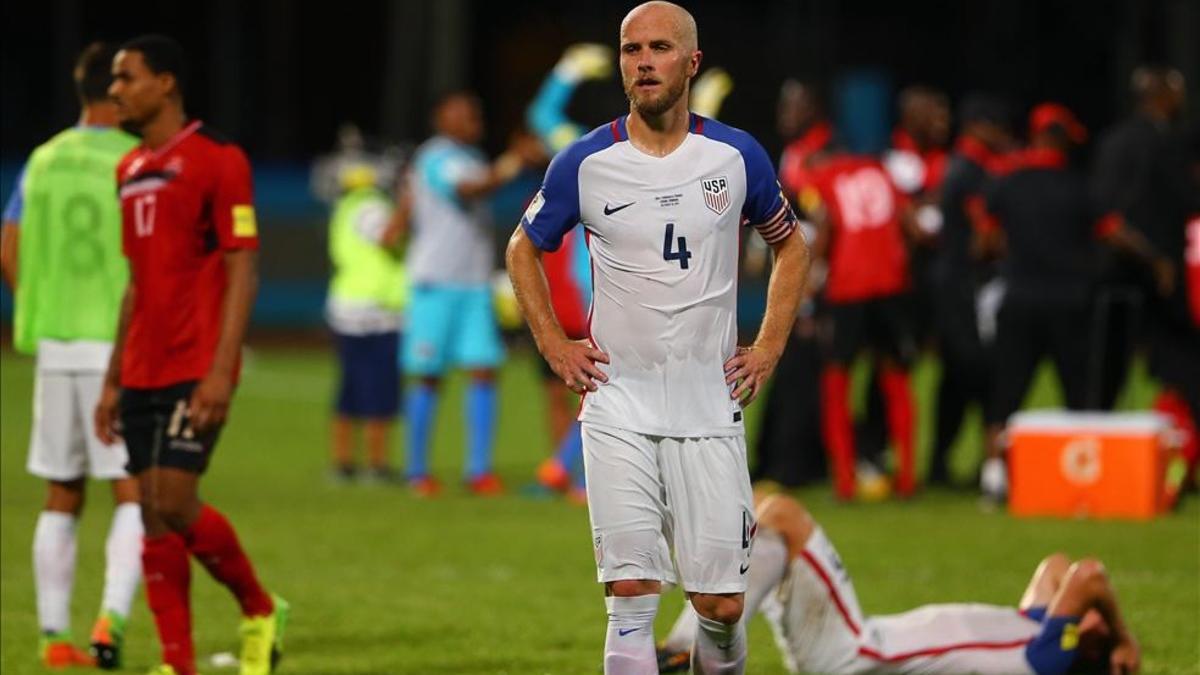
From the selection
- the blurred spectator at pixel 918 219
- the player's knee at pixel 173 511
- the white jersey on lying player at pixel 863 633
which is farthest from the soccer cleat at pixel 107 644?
the blurred spectator at pixel 918 219

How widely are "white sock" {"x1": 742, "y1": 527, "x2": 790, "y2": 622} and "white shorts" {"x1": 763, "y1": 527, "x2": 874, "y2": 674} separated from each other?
0.09 metres

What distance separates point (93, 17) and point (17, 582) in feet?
75.9

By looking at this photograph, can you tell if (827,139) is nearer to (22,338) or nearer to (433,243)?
(433,243)

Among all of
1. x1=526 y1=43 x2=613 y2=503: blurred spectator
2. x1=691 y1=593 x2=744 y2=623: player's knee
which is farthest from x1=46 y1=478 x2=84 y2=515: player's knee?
x1=526 y1=43 x2=613 y2=503: blurred spectator

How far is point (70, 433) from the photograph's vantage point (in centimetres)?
936

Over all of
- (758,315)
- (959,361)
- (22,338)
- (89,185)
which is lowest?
(758,315)

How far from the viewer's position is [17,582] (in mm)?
11562

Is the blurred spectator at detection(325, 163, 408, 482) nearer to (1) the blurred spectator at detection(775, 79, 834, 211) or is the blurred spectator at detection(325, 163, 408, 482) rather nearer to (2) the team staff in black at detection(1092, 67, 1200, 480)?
(1) the blurred spectator at detection(775, 79, 834, 211)

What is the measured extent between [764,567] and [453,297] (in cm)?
820

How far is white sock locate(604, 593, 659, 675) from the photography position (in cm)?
694

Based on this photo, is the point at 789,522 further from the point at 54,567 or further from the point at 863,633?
the point at 54,567

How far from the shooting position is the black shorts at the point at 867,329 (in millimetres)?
15008

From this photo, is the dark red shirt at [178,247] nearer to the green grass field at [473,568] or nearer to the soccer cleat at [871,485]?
the green grass field at [473,568]

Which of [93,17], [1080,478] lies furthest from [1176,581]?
[93,17]
